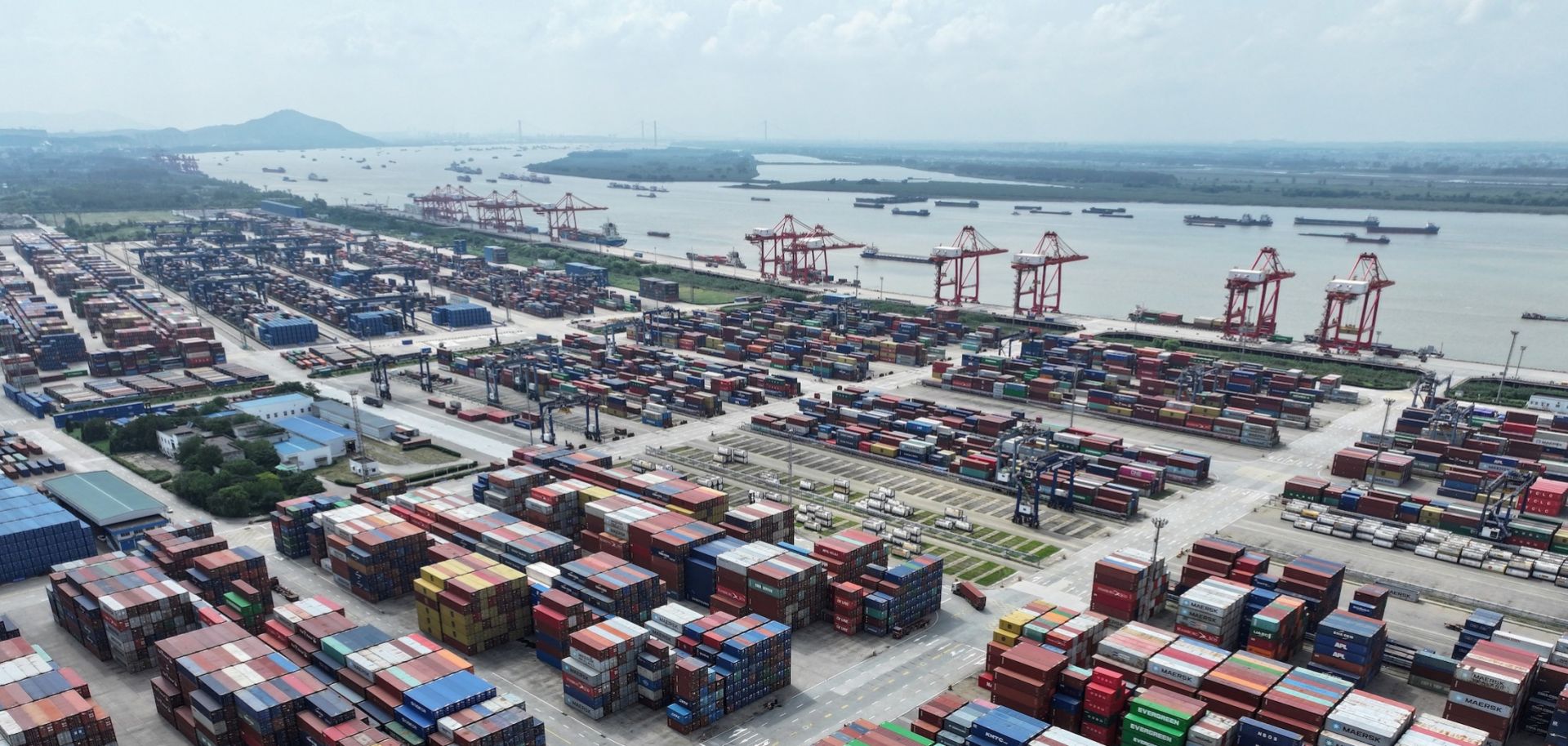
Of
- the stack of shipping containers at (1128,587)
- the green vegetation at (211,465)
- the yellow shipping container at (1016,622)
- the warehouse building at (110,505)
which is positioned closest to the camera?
the yellow shipping container at (1016,622)

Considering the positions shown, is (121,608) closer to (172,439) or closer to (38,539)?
(38,539)

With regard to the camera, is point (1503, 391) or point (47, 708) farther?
point (1503, 391)

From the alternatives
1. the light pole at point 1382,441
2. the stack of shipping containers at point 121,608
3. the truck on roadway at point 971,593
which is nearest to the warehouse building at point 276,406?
the stack of shipping containers at point 121,608

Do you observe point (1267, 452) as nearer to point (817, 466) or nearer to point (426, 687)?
point (817, 466)

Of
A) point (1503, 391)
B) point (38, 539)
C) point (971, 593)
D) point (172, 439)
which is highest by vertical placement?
point (1503, 391)

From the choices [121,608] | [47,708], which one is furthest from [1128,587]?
[121,608]

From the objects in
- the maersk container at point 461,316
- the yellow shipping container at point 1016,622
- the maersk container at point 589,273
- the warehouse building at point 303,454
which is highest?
the maersk container at point 589,273

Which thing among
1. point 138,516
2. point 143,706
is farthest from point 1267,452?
point 138,516

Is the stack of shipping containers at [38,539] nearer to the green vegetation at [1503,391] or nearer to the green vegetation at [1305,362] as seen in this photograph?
the green vegetation at [1305,362]
